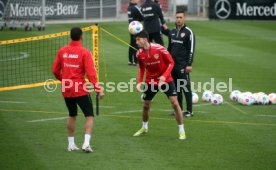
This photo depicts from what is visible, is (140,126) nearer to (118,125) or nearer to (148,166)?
(118,125)

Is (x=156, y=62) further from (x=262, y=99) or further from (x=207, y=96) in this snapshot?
(x=262, y=99)

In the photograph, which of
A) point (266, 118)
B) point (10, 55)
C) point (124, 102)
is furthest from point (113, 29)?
point (266, 118)

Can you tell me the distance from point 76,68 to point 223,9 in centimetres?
2682

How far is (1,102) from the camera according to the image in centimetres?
1731

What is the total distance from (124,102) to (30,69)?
5745 mm

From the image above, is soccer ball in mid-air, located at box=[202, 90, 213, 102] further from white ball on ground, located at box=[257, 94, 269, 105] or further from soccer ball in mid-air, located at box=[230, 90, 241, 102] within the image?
white ball on ground, located at box=[257, 94, 269, 105]

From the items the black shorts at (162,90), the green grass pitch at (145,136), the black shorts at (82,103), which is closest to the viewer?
the green grass pitch at (145,136)

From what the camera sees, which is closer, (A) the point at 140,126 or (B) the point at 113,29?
(A) the point at 140,126

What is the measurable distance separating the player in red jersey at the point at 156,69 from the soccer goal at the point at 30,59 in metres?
3.90

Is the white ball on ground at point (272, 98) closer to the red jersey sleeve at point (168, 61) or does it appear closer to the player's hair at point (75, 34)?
the red jersey sleeve at point (168, 61)

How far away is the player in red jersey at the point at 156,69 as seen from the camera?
13.1 m

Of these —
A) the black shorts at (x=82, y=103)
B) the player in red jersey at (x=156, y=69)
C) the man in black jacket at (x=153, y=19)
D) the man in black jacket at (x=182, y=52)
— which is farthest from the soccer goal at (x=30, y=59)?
the black shorts at (x=82, y=103)

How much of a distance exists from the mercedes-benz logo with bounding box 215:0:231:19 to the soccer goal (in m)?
11.1

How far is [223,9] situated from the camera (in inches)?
1487
